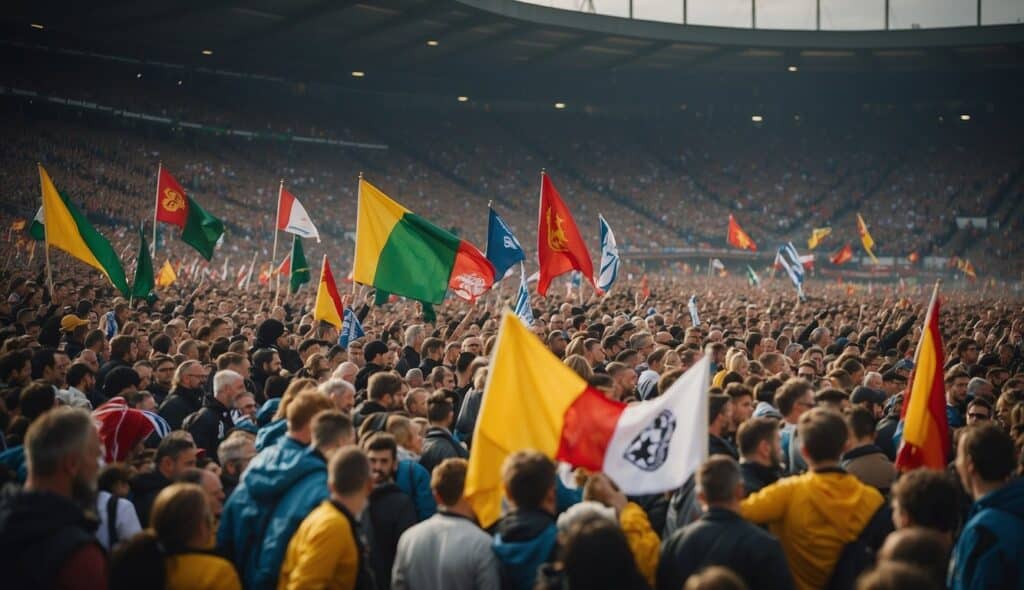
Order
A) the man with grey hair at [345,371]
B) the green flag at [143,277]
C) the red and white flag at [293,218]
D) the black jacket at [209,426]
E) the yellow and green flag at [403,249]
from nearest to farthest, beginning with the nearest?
the black jacket at [209,426], the man with grey hair at [345,371], the yellow and green flag at [403,249], the green flag at [143,277], the red and white flag at [293,218]

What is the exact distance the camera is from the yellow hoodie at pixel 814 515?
14.9 feet

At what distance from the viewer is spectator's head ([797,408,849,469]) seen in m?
4.62

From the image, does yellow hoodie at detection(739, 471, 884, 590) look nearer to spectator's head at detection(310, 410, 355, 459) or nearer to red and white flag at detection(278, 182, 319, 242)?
spectator's head at detection(310, 410, 355, 459)

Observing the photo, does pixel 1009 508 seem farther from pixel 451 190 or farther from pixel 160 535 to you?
pixel 451 190

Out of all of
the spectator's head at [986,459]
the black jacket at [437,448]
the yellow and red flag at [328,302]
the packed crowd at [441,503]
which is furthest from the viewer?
the yellow and red flag at [328,302]

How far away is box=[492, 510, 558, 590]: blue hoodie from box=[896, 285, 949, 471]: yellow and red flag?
2267mm

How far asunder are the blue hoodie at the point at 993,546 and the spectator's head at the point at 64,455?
3.28 m

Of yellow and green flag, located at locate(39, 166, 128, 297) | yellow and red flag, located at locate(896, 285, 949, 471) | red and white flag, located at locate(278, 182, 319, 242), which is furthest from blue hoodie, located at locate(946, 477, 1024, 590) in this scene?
red and white flag, located at locate(278, 182, 319, 242)

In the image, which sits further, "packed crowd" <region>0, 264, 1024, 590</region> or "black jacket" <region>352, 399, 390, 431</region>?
"black jacket" <region>352, 399, 390, 431</region>

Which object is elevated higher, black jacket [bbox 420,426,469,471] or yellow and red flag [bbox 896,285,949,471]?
yellow and red flag [bbox 896,285,949,471]

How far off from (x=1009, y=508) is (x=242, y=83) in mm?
53075

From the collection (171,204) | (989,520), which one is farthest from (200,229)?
(989,520)

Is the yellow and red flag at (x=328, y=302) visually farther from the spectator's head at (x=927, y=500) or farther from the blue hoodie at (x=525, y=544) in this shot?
the spectator's head at (x=927, y=500)

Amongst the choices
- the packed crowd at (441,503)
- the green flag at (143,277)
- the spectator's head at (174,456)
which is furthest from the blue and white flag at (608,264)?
the spectator's head at (174,456)
